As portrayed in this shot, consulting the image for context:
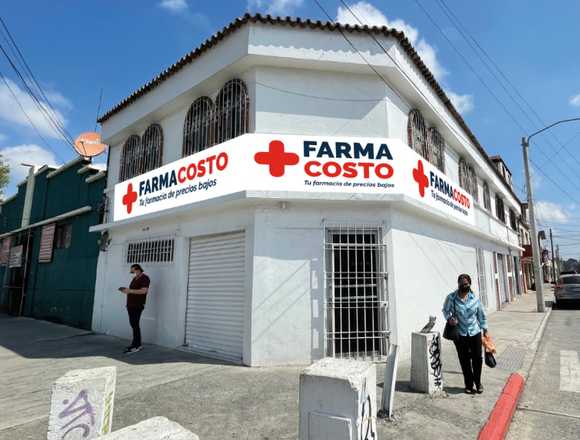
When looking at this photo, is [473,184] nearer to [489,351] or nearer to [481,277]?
[481,277]

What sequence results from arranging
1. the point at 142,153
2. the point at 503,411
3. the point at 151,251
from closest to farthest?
the point at 503,411 < the point at 151,251 < the point at 142,153

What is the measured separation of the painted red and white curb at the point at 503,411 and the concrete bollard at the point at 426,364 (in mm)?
712

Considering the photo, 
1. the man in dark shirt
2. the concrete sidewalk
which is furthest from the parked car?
the man in dark shirt

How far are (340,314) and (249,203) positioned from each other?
2.60 meters

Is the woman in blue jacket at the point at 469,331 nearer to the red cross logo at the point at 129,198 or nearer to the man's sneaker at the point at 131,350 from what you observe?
the man's sneaker at the point at 131,350

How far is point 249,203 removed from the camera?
6.54 meters

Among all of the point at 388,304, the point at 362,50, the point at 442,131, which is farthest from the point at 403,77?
the point at 388,304

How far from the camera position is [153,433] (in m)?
1.67

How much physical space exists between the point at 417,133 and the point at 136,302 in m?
7.63

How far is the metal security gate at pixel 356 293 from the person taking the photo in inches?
248

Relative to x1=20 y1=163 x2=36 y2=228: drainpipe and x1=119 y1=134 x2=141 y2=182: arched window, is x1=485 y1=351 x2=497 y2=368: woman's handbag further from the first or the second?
x1=20 y1=163 x2=36 y2=228: drainpipe

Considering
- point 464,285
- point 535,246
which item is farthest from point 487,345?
point 535,246

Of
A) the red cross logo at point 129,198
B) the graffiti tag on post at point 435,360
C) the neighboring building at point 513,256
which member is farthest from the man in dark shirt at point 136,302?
the neighboring building at point 513,256

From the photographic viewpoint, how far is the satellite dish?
11.7m
